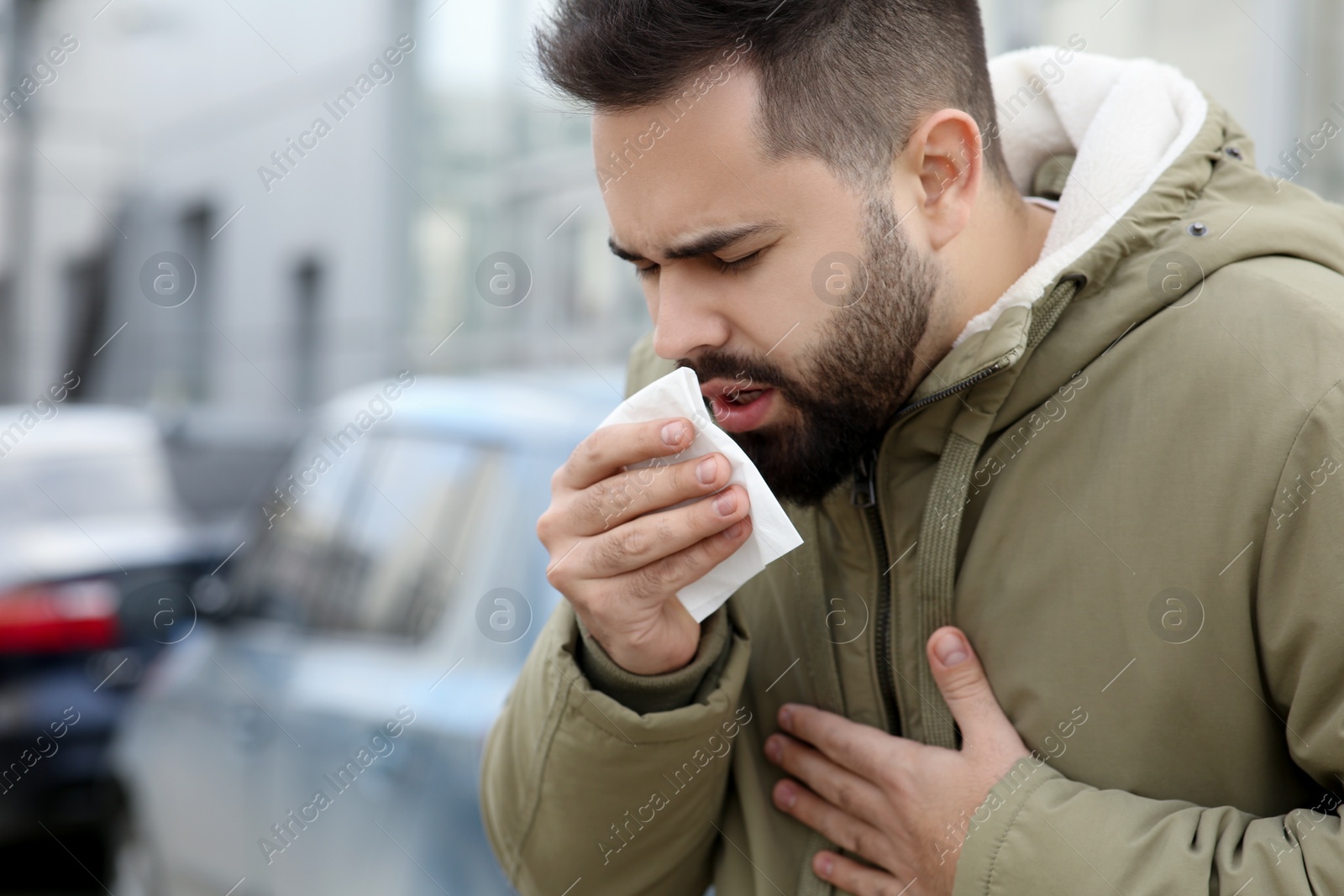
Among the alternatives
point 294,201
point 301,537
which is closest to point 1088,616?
point 301,537

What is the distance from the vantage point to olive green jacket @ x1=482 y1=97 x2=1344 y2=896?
4.42ft

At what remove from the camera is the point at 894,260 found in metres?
1.74

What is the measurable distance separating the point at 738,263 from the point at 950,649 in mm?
616

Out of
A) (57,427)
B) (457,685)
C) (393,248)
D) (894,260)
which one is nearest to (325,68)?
(393,248)

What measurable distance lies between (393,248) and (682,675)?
1265 cm

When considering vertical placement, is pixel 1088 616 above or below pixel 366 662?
above

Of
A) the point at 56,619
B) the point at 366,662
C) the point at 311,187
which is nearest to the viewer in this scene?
the point at 366,662

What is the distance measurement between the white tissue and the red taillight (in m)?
4.67

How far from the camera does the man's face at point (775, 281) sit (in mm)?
1686

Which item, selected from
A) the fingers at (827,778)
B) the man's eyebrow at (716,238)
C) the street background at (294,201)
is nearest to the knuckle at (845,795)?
the fingers at (827,778)

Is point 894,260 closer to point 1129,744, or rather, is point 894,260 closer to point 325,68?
point 1129,744

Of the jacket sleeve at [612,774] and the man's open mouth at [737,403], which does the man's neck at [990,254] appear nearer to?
the man's open mouth at [737,403]

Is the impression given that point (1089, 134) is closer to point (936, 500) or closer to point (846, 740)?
point (936, 500)

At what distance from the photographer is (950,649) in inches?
61.4
